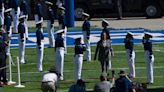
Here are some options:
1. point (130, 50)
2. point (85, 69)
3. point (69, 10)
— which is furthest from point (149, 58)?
point (69, 10)

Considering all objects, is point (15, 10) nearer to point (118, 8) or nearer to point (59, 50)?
point (59, 50)

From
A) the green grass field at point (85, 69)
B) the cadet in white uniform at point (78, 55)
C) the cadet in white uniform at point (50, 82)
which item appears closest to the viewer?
the cadet in white uniform at point (50, 82)

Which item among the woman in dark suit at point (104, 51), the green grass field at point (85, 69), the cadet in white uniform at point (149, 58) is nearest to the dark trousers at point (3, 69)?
the green grass field at point (85, 69)

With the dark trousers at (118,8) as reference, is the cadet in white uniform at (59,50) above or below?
below

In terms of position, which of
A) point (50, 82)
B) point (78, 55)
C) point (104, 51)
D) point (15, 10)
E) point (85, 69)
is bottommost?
point (85, 69)

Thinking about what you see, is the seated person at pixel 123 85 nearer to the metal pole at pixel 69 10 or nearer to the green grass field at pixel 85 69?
the green grass field at pixel 85 69

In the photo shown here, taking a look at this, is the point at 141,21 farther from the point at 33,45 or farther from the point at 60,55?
the point at 60,55

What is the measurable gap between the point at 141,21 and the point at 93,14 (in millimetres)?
3284

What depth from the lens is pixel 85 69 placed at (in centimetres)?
2311

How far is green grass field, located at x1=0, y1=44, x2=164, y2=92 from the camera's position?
65.3ft

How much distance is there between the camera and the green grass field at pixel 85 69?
19.9 meters

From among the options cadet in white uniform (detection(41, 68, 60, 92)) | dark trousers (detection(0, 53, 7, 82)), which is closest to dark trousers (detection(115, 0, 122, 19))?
dark trousers (detection(0, 53, 7, 82))

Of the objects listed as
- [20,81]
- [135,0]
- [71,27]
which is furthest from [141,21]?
[20,81]

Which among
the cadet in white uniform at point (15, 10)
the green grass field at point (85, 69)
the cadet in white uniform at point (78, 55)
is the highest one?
the cadet in white uniform at point (15, 10)
